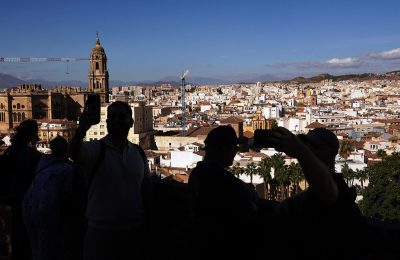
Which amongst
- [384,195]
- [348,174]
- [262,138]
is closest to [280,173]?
[348,174]

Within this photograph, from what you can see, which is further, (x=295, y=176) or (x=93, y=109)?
(x=295, y=176)

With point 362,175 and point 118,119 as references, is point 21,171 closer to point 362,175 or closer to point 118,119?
point 118,119

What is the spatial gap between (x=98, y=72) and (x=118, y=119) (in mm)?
65320

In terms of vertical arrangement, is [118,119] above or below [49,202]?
above

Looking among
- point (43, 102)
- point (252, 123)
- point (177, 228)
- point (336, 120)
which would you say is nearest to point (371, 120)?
point (336, 120)

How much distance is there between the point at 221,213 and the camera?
256cm

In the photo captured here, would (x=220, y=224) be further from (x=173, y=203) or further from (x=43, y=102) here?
(x=43, y=102)

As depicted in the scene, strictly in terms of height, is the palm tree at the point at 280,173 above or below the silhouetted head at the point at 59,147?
below

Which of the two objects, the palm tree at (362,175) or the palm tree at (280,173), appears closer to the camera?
the palm tree at (280,173)

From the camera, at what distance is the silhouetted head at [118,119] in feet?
11.0

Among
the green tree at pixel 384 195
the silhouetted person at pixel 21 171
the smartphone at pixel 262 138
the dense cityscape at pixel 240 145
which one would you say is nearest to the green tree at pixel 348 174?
the dense cityscape at pixel 240 145

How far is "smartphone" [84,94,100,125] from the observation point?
125 inches

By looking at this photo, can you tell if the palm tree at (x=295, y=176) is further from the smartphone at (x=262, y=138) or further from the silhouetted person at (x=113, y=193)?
the smartphone at (x=262, y=138)

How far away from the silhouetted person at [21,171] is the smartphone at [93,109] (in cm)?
105
